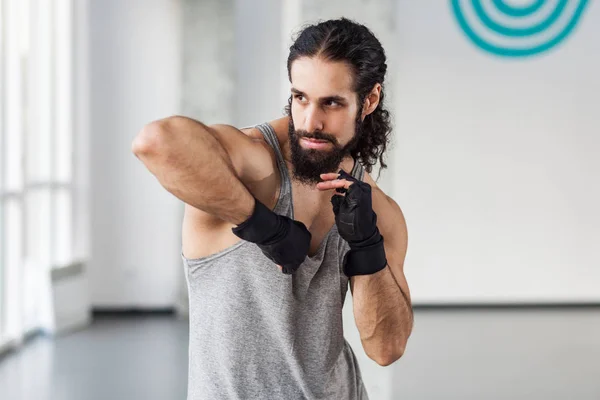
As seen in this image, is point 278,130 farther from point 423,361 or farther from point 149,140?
point 423,361

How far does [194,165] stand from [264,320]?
44 centimetres

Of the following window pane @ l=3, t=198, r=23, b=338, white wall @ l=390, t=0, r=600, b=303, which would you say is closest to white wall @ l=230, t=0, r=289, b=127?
white wall @ l=390, t=0, r=600, b=303

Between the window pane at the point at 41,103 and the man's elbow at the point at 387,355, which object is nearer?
the man's elbow at the point at 387,355

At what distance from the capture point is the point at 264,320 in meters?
1.68

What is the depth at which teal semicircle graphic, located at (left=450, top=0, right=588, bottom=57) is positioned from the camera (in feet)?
22.5

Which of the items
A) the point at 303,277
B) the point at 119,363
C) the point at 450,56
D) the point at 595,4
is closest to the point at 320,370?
the point at 303,277

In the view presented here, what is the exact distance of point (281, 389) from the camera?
5.63 feet

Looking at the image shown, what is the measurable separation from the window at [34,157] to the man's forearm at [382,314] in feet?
12.5

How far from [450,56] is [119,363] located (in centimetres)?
364

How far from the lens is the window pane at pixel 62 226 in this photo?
254 inches

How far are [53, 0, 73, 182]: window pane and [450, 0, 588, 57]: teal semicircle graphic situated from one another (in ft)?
10.1

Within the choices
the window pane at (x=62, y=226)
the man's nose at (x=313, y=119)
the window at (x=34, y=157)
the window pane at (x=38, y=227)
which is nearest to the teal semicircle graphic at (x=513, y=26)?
the window at (x=34, y=157)

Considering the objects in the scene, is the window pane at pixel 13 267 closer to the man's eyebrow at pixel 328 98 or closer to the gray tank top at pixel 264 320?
the gray tank top at pixel 264 320

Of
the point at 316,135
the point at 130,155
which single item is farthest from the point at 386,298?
the point at 130,155
